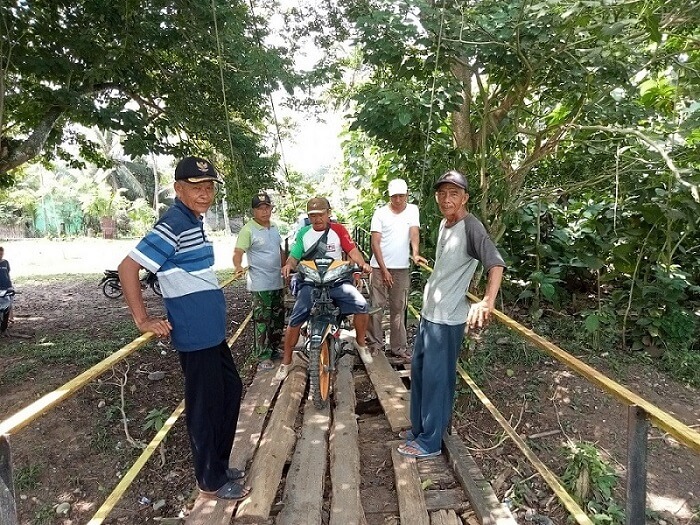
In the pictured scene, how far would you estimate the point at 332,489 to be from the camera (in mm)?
2699

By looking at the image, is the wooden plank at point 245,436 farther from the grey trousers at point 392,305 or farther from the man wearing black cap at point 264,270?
the grey trousers at point 392,305

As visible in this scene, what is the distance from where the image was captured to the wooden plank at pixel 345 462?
2.48 metres

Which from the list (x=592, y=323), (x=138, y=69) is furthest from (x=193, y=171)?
(x=592, y=323)

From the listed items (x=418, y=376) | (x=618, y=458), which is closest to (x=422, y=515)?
(x=418, y=376)

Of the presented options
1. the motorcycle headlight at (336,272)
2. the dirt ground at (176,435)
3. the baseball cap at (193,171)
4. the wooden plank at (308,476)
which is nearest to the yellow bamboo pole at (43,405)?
the baseball cap at (193,171)

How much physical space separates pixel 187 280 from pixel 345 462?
1509 millimetres

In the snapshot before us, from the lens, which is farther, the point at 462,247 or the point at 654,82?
the point at 654,82

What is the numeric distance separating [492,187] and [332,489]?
3310 millimetres

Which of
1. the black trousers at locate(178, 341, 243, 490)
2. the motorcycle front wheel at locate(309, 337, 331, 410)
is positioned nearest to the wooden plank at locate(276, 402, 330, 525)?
the motorcycle front wheel at locate(309, 337, 331, 410)

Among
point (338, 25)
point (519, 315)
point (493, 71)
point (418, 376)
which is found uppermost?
point (338, 25)

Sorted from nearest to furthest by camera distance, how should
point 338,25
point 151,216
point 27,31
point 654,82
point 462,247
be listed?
point 462,247, point 27,31, point 654,82, point 338,25, point 151,216

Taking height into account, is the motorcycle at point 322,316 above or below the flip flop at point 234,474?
above

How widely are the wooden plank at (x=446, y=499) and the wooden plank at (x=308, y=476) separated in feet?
1.93

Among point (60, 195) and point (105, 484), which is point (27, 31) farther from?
point (60, 195)
